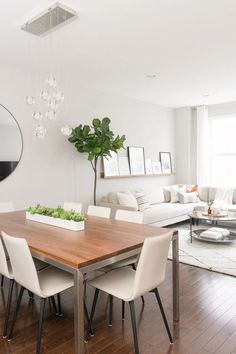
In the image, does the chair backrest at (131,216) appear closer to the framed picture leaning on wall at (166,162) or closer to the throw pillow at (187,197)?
the throw pillow at (187,197)

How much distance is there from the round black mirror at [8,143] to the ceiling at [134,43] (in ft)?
2.57

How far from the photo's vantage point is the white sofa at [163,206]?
529 cm

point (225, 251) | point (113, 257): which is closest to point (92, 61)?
point (113, 257)

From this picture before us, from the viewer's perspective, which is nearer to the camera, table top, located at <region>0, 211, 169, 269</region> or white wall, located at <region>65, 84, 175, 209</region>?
table top, located at <region>0, 211, 169, 269</region>

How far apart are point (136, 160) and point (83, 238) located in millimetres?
4303

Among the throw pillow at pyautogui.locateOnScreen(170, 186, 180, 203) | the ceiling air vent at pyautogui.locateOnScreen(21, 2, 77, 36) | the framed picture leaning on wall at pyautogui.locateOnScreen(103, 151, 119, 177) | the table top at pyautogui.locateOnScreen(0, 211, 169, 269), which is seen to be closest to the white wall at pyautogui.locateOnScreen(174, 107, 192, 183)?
the throw pillow at pyautogui.locateOnScreen(170, 186, 180, 203)

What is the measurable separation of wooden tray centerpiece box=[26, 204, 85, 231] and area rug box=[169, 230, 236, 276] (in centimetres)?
196

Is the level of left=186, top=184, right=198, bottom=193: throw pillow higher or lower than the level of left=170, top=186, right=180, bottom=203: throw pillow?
higher

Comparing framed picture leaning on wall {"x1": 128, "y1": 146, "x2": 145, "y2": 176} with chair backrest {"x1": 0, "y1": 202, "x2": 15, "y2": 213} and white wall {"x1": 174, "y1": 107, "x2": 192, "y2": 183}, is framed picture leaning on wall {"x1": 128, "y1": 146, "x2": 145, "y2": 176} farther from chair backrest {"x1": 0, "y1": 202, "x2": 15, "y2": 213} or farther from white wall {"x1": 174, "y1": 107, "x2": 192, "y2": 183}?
chair backrest {"x1": 0, "y1": 202, "x2": 15, "y2": 213}

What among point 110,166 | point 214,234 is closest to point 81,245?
point 214,234

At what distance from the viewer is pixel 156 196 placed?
21.1 ft

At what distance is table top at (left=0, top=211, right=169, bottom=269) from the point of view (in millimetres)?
1847

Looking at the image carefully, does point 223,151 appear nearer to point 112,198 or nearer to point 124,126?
point 124,126

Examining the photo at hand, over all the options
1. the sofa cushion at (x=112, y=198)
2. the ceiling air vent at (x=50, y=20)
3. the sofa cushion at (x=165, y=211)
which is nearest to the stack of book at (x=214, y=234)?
the sofa cushion at (x=165, y=211)
